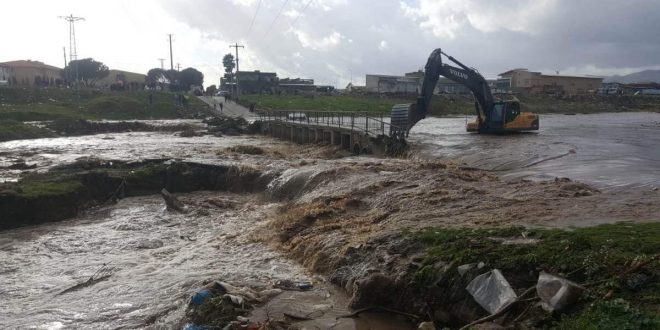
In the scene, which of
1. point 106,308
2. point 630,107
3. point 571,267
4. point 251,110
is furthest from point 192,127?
point 630,107

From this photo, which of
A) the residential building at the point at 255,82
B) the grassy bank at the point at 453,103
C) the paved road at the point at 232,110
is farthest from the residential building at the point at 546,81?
the paved road at the point at 232,110

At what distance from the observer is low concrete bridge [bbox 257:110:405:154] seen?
2666cm

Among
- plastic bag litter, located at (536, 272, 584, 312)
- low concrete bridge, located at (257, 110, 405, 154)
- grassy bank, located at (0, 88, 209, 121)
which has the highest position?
grassy bank, located at (0, 88, 209, 121)

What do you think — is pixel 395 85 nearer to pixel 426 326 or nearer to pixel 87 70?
pixel 87 70

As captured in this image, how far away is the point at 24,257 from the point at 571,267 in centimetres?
1277

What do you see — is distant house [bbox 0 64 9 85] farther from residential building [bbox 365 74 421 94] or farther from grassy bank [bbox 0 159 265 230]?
grassy bank [bbox 0 159 265 230]

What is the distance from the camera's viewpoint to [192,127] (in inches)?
2050

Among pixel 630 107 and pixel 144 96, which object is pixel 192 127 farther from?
pixel 630 107

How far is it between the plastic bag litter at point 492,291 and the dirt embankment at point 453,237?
15 cm

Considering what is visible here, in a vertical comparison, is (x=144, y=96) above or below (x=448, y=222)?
above

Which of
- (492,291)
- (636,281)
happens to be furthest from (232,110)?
(636,281)

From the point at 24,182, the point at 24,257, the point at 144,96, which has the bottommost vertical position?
the point at 24,257

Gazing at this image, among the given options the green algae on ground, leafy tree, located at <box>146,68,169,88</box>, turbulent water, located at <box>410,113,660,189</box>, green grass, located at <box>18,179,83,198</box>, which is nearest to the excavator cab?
turbulent water, located at <box>410,113,660,189</box>

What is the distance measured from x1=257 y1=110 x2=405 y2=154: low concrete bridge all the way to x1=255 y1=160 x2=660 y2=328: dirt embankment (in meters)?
9.67
